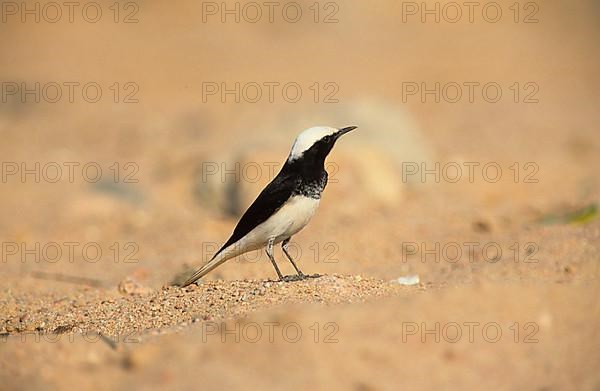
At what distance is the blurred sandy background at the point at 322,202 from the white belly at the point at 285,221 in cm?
39

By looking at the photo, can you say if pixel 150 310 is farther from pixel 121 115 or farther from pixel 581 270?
pixel 121 115

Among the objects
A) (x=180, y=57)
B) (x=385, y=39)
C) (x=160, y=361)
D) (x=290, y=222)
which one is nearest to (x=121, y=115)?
(x=180, y=57)

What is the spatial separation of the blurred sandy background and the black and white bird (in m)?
0.34

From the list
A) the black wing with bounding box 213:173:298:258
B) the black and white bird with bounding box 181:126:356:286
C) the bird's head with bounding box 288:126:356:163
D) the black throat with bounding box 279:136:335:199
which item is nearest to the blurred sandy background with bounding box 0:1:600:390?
the black and white bird with bounding box 181:126:356:286

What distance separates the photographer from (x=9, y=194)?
15.6 meters

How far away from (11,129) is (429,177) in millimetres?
11521

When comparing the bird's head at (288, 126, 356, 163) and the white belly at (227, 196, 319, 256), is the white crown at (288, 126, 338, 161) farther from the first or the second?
the white belly at (227, 196, 319, 256)

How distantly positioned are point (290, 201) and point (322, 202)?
17.5 feet

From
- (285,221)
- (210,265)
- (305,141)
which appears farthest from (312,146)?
(210,265)

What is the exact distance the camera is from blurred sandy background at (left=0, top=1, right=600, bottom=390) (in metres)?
4.97

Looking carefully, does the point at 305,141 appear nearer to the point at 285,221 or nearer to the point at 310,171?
the point at 310,171

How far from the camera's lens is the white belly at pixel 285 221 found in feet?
23.0

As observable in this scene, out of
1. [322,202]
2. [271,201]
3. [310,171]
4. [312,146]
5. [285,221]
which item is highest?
[312,146]

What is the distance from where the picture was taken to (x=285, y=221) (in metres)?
7.03
